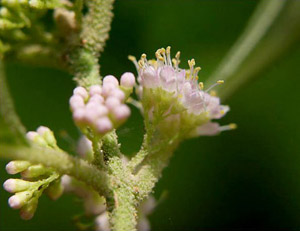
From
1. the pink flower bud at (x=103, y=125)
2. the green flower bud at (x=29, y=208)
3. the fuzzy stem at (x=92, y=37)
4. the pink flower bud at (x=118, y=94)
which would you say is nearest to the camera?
the pink flower bud at (x=103, y=125)

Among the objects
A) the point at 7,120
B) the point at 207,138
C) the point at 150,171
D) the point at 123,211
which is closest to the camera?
the point at 7,120

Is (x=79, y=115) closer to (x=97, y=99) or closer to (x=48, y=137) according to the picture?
(x=97, y=99)

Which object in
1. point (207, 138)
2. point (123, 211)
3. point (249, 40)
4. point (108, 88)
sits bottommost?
point (123, 211)

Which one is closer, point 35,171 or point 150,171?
point 35,171

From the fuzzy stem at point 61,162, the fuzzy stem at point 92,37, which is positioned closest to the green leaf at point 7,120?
the fuzzy stem at point 61,162

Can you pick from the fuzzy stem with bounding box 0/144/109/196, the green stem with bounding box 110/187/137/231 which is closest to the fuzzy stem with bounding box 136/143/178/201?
the green stem with bounding box 110/187/137/231

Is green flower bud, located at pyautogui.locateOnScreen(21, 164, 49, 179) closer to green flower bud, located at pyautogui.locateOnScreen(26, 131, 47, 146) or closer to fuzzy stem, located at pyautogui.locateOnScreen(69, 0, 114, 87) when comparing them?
green flower bud, located at pyautogui.locateOnScreen(26, 131, 47, 146)

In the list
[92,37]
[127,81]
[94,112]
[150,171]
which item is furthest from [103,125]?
[92,37]

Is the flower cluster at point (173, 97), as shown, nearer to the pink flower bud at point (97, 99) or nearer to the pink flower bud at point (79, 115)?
the pink flower bud at point (97, 99)
